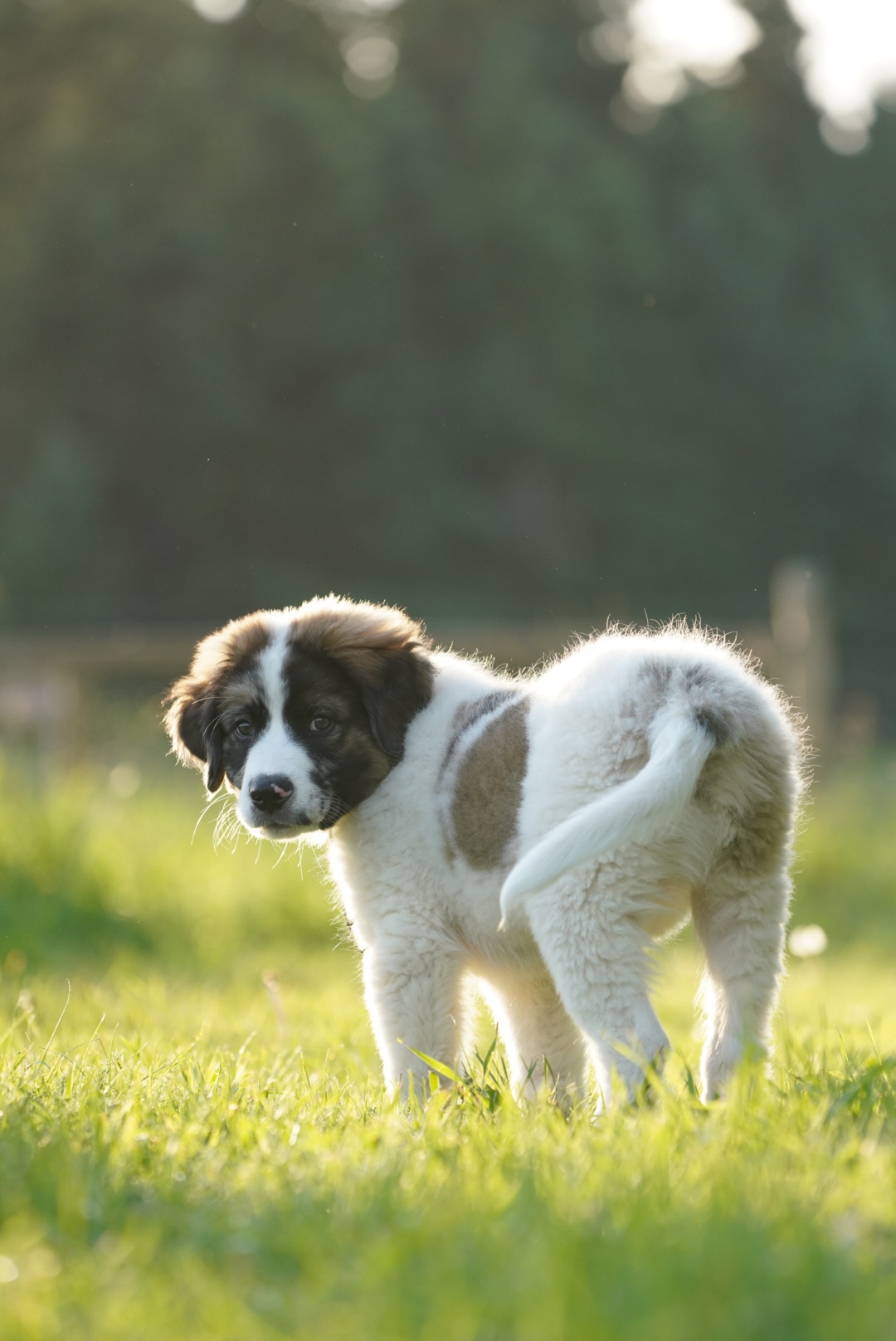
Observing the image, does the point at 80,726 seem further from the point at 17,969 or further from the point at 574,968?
the point at 574,968

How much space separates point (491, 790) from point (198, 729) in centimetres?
92

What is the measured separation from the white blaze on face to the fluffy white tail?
90 centimetres

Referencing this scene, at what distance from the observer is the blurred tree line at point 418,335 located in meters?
27.5

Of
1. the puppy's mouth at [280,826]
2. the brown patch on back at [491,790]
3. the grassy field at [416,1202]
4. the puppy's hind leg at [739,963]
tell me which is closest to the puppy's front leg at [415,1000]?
the grassy field at [416,1202]

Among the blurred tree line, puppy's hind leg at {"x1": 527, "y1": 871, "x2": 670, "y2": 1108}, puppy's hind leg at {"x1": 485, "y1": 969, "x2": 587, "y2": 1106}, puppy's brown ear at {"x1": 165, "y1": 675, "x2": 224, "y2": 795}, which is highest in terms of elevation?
the blurred tree line

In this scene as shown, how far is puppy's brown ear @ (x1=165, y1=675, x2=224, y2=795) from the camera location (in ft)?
13.3

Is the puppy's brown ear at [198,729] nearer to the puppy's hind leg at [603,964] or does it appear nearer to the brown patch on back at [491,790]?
the brown patch on back at [491,790]

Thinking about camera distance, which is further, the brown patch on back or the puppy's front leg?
the puppy's front leg

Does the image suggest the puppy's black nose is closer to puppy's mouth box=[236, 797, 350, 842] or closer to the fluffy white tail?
puppy's mouth box=[236, 797, 350, 842]

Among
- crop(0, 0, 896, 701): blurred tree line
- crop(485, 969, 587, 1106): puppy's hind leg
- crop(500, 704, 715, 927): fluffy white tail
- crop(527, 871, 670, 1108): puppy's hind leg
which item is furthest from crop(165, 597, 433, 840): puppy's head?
crop(0, 0, 896, 701): blurred tree line

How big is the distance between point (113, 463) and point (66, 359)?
6.73ft

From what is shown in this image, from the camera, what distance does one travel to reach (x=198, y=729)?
408 centimetres

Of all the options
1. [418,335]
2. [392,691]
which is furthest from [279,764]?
[418,335]

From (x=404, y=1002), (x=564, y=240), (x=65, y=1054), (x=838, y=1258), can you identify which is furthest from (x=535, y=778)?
(x=564, y=240)
